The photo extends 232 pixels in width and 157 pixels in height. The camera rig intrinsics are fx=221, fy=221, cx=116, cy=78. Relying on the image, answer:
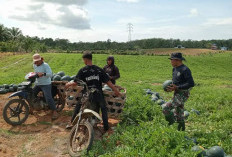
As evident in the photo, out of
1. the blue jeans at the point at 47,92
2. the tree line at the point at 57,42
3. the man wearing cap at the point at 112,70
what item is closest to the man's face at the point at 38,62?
the blue jeans at the point at 47,92

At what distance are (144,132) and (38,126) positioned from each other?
348 cm

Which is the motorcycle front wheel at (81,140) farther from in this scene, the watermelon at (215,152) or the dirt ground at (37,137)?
the watermelon at (215,152)

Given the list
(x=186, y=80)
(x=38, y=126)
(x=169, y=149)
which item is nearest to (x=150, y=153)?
(x=169, y=149)

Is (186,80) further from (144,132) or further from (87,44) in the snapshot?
(87,44)

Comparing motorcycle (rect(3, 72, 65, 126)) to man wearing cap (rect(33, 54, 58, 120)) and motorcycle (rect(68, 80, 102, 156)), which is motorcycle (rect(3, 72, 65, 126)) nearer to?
man wearing cap (rect(33, 54, 58, 120))

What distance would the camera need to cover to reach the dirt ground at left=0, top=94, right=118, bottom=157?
516 cm

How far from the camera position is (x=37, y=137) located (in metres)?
5.99

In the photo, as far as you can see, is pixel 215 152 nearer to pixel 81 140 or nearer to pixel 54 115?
pixel 81 140

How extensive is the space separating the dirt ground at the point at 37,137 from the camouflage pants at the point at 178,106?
1673 millimetres

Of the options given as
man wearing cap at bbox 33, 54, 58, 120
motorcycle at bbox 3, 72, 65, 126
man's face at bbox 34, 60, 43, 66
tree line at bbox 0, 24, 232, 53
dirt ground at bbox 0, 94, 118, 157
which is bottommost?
dirt ground at bbox 0, 94, 118, 157

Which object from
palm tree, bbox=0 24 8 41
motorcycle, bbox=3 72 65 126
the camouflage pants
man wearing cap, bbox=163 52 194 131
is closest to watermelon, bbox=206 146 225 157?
man wearing cap, bbox=163 52 194 131

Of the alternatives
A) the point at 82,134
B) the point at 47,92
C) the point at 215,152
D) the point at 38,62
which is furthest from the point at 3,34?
the point at 215,152

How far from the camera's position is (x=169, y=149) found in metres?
4.11

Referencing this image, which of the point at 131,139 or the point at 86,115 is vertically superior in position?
the point at 86,115
